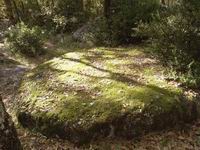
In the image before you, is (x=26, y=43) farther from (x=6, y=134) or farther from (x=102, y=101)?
(x=6, y=134)

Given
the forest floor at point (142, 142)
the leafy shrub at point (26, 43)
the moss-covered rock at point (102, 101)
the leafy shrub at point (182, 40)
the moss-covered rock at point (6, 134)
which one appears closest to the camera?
the moss-covered rock at point (6, 134)

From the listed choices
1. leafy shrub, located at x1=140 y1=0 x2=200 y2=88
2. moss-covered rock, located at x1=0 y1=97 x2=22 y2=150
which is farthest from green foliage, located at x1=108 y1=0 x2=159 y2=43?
moss-covered rock, located at x1=0 y1=97 x2=22 y2=150

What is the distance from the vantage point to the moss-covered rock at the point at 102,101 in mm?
6488

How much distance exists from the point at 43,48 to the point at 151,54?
5849 millimetres

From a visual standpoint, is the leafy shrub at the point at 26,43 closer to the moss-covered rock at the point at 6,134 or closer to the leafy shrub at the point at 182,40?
the leafy shrub at the point at 182,40

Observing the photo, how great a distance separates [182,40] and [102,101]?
2563 mm

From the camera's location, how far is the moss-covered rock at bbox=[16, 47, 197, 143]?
6488mm

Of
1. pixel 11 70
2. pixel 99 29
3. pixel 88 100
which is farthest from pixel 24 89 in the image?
pixel 99 29

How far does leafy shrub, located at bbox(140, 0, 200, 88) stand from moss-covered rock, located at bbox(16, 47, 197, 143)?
1.47ft

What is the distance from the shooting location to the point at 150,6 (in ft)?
38.1

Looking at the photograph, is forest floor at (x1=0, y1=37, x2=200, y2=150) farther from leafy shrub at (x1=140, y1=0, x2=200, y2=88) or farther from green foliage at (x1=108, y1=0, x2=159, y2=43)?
green foliage at (x1=108, y1=0, x2=159, y2=43)

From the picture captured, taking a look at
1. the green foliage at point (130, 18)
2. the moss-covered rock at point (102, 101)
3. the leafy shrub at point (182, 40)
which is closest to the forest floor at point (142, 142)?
A: the moss-covered rock at point (102, 101)

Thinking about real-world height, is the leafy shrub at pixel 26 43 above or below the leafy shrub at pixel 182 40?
below

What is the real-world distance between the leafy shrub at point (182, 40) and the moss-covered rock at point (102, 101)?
0.45m
